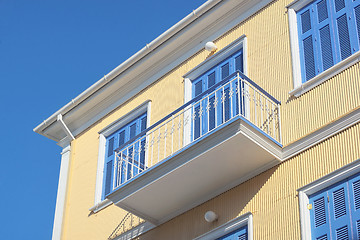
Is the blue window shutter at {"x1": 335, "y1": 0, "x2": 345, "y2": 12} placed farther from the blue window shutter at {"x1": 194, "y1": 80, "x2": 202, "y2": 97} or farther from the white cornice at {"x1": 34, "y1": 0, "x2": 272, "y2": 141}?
the blue window shutter at {"x1": 194, "y1": 80, "x2": 202, "y2": 97}

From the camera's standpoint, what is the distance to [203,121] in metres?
15.5

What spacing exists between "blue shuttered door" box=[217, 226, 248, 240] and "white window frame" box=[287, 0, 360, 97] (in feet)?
8.51

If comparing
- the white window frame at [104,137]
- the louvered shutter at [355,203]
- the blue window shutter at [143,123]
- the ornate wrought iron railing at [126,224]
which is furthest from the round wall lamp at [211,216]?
the blue window shutter at [143,123]

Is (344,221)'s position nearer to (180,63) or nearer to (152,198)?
(152,198)

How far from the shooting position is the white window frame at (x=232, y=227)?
13125mm

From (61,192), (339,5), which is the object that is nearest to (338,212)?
(339,5)

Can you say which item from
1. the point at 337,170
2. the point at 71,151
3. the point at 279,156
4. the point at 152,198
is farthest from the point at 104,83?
the point at 337,170

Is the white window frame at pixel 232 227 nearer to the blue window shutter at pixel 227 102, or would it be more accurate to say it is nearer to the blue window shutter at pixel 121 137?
the blue window shutter at pixel 227 102

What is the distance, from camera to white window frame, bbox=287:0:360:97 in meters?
13.0

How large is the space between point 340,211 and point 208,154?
2696 millimetres

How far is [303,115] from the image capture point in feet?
43.7

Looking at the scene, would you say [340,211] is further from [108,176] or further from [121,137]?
[121,137]

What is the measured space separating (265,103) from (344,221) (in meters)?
3.23

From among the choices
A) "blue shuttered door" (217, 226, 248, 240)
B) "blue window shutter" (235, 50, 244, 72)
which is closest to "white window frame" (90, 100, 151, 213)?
"blue window shutter" (235, 50, 244, 72)
